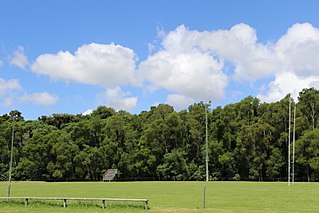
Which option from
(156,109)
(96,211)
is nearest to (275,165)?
(156,109)

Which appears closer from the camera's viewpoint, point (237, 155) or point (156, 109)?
point (237, 155)

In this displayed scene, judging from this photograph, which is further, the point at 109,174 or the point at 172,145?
the point at 172,145

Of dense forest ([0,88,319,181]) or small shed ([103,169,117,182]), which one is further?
small shed ([103,169,117,182])

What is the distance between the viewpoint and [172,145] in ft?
275

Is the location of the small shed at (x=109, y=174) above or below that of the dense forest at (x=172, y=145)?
below

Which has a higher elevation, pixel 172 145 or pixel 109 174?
pixel 172 145

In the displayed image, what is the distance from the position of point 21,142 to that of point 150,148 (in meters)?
27.2

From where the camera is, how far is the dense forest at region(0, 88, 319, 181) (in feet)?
244

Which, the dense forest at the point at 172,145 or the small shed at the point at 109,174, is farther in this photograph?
the small shed at the point at 109,174

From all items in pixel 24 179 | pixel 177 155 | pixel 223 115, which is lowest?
pixel 24 179

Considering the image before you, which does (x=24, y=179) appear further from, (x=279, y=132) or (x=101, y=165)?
(x=279, y=132)

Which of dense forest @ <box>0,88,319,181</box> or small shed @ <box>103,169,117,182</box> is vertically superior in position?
dense forest @ <box>0,88,319,181</box>

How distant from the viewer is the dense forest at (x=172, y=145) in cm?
7438

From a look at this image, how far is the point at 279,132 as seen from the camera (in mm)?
75000
